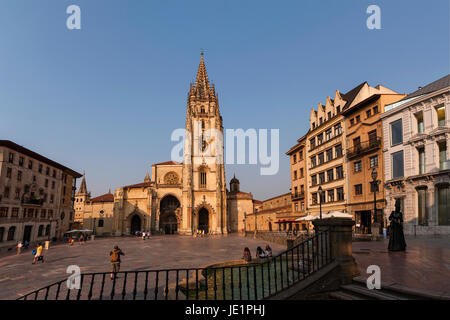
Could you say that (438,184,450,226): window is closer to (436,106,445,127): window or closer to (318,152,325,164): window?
(436,106,445,127): window

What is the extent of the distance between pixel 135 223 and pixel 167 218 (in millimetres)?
7874

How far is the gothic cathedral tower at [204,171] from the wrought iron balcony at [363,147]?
34.3 meters

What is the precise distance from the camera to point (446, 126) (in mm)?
22328

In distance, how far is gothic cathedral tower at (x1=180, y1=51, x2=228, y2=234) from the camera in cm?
6109

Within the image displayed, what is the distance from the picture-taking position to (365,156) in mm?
31094

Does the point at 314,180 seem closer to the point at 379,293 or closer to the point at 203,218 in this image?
the point at 203,218

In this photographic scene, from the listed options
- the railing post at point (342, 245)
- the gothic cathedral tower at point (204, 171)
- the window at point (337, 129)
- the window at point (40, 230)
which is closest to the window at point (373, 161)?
the window at point (337, 129)

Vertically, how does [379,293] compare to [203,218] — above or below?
above

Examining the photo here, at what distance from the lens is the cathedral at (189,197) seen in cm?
6169

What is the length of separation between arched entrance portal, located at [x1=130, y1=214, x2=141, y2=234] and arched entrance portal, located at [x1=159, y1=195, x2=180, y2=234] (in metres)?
5.62

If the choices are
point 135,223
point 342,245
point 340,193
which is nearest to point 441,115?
point 340,193

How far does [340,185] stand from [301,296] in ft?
103
